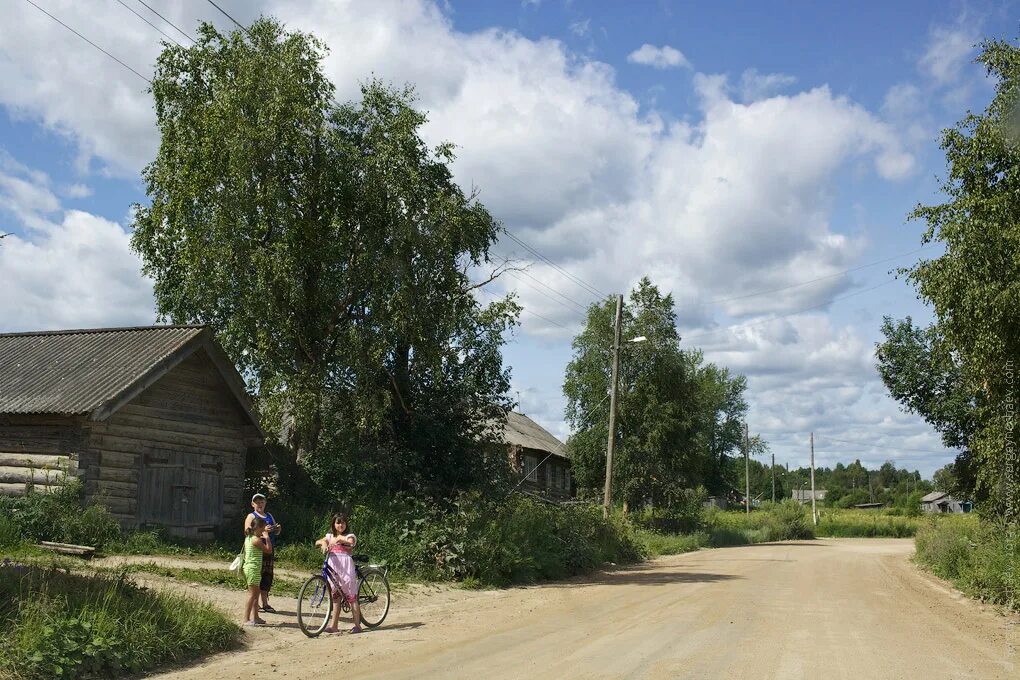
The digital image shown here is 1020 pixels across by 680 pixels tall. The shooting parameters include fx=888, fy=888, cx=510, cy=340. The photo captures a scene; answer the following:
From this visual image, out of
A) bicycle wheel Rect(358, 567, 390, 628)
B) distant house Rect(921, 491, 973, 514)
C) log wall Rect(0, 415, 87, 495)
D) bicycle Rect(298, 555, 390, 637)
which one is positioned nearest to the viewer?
bicycle Rect(298, 555, 390, 637)

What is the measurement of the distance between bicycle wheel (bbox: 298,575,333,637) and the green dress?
65cm

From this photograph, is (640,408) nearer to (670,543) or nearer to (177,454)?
(670,543)

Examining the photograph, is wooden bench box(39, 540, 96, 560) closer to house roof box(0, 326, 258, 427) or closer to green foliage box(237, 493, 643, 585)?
house roof box(0, 326, 258, 427)

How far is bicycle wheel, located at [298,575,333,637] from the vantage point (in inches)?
468

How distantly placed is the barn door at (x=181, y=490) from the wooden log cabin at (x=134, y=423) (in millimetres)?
23

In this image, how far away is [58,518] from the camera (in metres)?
17.6

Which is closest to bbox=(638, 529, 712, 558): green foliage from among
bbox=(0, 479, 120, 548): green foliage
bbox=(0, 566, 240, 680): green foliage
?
bbox=(0, 479, 120, 548): green foliage

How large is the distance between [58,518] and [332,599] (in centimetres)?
824

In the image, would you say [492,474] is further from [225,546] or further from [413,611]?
[413,611]

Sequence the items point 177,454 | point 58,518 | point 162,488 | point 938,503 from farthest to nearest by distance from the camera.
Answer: point 938,503 → point 177,454 → point 162,488 → point 58,518

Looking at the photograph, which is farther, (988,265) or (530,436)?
(530,436)

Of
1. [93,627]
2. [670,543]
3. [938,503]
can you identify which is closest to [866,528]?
[670,543]

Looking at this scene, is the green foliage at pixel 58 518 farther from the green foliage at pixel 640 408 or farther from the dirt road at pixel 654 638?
the green foliage at pixel 640 408

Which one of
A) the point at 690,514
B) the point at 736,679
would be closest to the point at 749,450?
the point at 690,514
